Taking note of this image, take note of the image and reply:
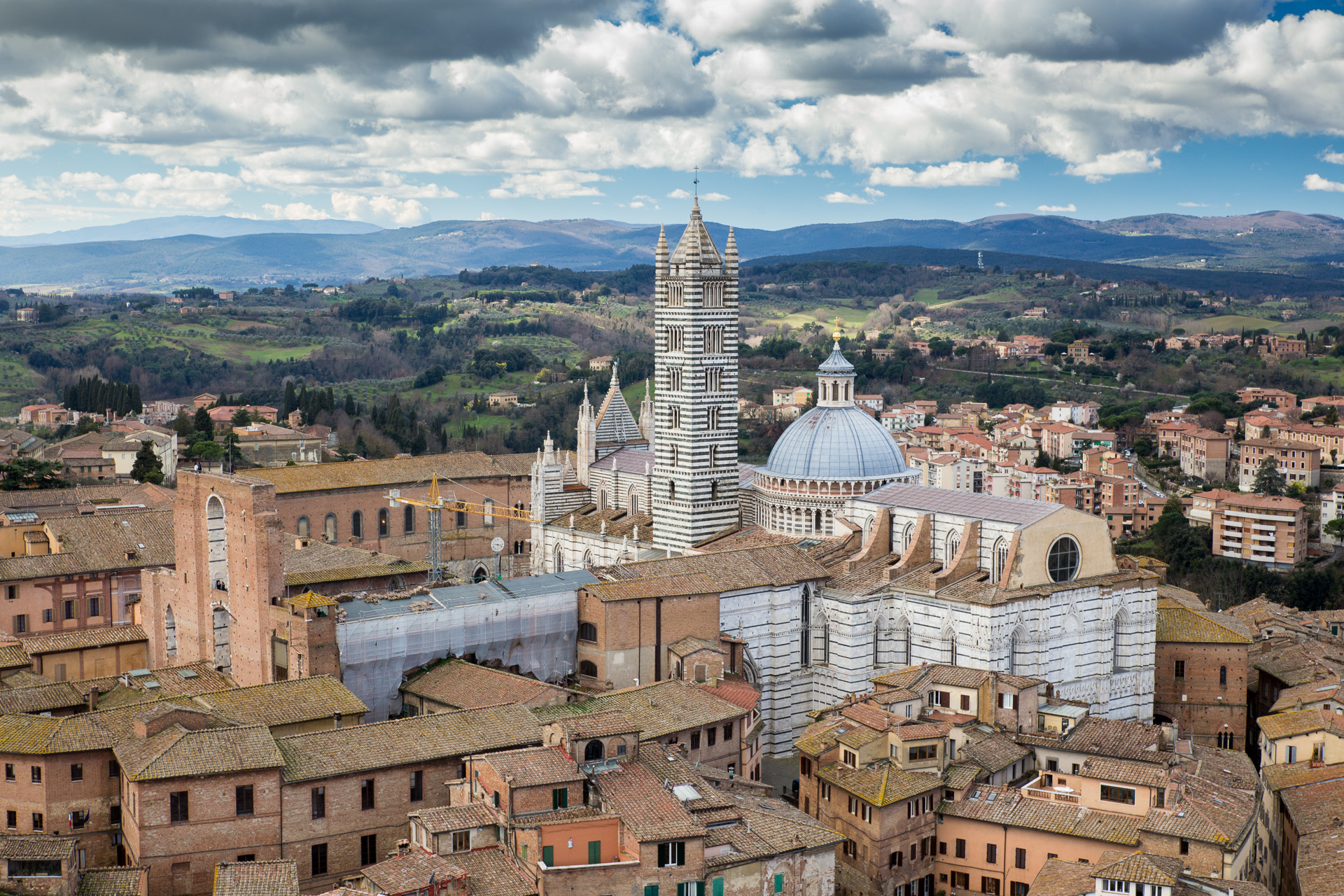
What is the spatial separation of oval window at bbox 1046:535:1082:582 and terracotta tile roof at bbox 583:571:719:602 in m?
10.1

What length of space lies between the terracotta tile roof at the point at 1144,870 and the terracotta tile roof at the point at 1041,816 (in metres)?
1.72

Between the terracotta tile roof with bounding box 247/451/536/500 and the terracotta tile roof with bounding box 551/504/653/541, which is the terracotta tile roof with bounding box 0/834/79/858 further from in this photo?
the terracotta tile roof with bounding box 247/451/536/500

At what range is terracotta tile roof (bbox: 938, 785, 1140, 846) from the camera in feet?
113

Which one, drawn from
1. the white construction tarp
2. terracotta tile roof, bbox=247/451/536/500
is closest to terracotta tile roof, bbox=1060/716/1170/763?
the white construction tarp

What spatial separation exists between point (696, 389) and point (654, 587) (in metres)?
9.97

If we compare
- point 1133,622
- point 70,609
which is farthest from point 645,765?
point 70,609

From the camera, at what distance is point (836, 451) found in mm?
49250

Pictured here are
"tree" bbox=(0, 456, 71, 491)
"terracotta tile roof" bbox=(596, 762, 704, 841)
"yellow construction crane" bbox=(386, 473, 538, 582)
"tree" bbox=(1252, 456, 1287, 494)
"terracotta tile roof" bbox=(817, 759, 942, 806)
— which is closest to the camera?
"terracotta tile roof" bbox=(596, 762, 704, 841)

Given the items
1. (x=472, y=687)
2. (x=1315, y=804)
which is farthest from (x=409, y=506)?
(x=1315, y=804)

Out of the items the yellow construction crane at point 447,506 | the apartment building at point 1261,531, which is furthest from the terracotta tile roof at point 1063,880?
the apartment building at point 1261,531

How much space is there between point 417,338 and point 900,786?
438ft

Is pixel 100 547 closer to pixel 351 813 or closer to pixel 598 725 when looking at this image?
pixel 351 813

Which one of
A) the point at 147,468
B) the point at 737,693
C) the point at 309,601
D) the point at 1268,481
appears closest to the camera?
the point at 309,601

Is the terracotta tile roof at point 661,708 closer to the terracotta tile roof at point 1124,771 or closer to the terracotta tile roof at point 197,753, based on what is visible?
the terracotta tile roof at point 197,753
